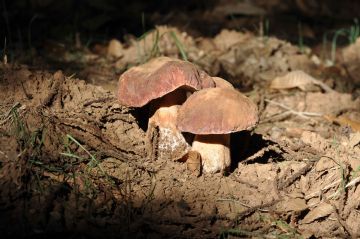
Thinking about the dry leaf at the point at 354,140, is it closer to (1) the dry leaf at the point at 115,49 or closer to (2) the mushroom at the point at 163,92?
(2) the mushroom at the point at 163,92

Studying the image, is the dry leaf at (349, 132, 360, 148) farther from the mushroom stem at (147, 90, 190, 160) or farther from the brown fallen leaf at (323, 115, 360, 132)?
the mushroom stem at (147, 90, 190, 160)

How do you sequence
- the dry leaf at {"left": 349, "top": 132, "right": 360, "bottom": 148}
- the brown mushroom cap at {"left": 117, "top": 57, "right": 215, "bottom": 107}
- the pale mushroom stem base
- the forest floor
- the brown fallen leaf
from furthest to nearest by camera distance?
the brown fallen leaf
the dry leaf at {"left": 349, "top": 132, "right": 360, "bottom": 148}
the pale mushroom stem base
the brown mushroom cap at {"left": 117, "top": 57, "right": 215, "bottom": 107}
the forest floor

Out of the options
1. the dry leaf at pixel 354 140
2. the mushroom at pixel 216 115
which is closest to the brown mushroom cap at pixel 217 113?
the mushroom at pixel 216 115

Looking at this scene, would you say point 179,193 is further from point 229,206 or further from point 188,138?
point 188,138

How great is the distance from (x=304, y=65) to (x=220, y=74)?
963 mm

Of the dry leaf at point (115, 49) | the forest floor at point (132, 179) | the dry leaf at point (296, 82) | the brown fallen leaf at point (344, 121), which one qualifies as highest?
the dry leaf at point (115, 49)

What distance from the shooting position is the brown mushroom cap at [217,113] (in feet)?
8.27

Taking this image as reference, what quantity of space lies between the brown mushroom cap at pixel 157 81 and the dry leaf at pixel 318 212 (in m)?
0.89

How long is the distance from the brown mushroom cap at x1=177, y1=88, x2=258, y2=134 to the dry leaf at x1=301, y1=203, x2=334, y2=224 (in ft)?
1.80

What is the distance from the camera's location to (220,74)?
4.41 meters

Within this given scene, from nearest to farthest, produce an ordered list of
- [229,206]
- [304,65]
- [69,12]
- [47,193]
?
1. [47,193]
2. [229,206]
3. [304,65]
4. [69,12]

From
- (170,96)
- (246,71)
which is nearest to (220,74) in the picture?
(246,71)

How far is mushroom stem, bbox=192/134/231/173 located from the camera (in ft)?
9.08

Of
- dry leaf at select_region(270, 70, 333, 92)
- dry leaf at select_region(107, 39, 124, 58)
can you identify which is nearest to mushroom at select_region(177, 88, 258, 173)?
dry leaf at select_region(270, 70, 333, 92)
